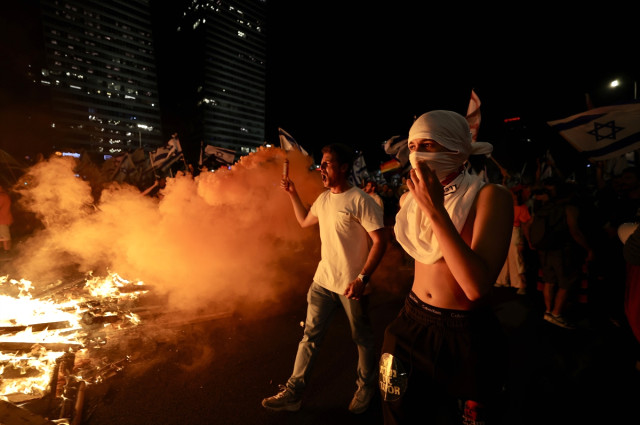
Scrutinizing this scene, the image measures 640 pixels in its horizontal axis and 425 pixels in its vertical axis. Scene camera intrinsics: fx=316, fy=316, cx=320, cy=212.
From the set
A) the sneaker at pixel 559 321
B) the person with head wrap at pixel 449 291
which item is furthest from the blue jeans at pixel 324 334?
the sneaker at pixel 559 321

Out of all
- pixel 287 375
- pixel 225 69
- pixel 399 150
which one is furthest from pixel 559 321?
pixel 225 69

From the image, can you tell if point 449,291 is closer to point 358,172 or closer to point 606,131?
point 606,131

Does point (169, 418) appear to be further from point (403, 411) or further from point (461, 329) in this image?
point (461, 329)

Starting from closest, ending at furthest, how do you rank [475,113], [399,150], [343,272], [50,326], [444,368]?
1. [444,368]
2. [399,150]
3. [343,272]
4. [50,326]
5. [475,113]

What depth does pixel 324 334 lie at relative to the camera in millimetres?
3014

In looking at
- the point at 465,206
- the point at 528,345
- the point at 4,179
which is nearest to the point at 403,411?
the point at 465,206

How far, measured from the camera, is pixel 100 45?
89438 millimetres

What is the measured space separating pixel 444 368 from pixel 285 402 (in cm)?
192

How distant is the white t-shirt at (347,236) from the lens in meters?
2.93

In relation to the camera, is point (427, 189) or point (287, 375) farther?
point (287, 375)

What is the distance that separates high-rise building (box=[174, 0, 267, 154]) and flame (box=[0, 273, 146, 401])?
109342 millimetres

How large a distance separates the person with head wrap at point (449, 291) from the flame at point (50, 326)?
3473 millimetres

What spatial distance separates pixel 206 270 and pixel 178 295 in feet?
2.37

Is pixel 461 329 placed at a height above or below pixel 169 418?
above
